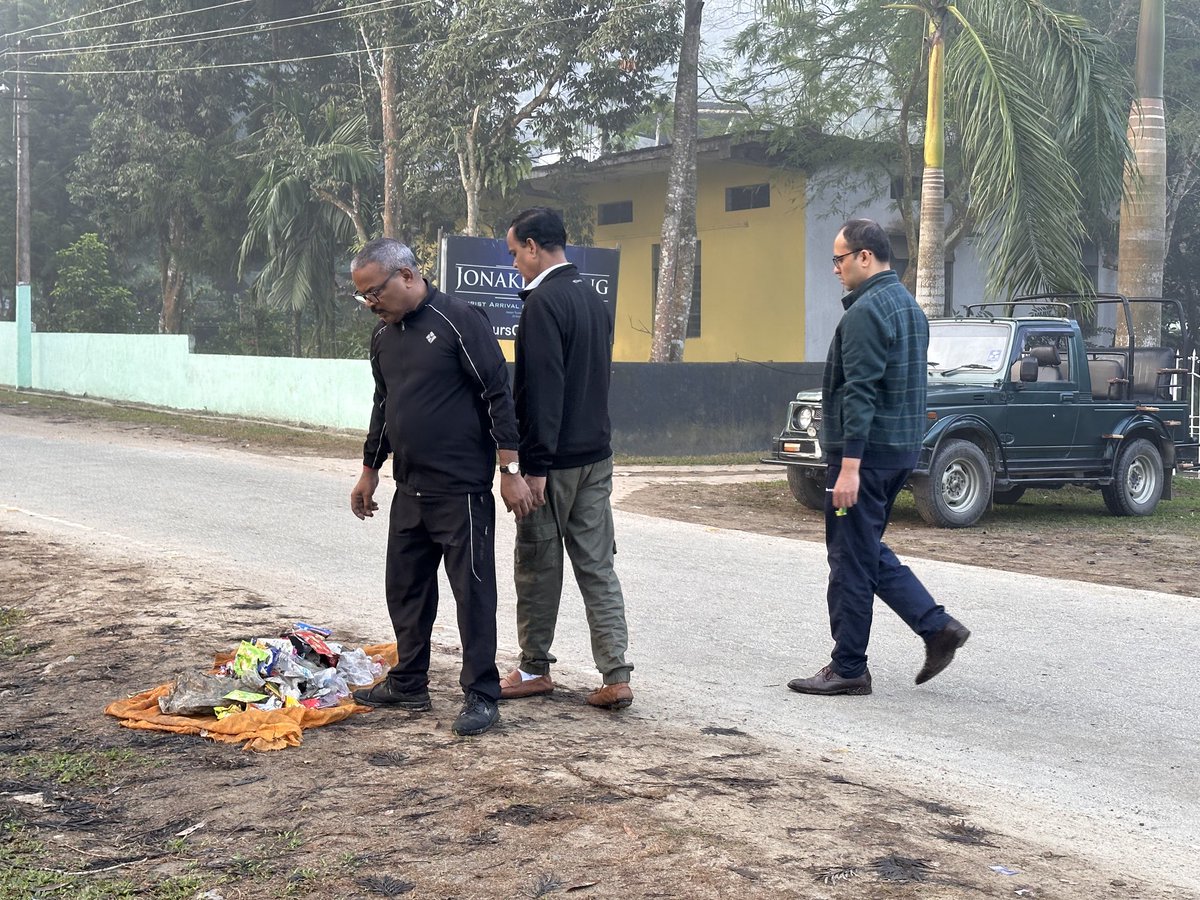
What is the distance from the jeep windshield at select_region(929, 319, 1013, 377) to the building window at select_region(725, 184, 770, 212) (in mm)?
13668

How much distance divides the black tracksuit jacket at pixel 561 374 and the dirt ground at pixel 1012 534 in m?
5.31

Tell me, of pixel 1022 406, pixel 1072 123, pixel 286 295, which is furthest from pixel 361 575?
pixel 286 295

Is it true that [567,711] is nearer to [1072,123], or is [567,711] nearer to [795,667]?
[795,667]

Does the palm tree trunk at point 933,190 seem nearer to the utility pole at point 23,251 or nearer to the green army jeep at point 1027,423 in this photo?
the green army jeep at point 1027,423

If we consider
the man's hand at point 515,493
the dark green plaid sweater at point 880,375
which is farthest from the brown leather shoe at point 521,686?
the dark green plaid sweater at point 880,375

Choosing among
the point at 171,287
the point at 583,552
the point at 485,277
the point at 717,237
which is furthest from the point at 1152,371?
the point at 171,287

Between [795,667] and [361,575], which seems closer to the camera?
[795,667]

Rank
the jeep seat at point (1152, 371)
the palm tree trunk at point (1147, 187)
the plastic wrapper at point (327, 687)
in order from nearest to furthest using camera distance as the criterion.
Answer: the plastic wrapper at point (327, 687), the jeep seat at point (1152, 371), the palm tree trunk at point (1147, 187)

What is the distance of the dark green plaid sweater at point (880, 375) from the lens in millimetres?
5934

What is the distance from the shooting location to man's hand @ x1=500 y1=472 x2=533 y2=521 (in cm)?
534

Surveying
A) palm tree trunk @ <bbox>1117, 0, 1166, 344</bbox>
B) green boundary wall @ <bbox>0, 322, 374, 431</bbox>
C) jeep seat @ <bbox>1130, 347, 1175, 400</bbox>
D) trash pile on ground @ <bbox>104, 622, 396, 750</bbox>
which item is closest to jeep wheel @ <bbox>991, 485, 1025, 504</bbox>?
jeep seat @ <bbox>1130, 347, 1175, 400</bbox>

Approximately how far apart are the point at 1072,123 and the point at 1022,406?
5.17 metres

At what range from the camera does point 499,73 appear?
73.5 feet

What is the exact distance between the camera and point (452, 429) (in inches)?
210
